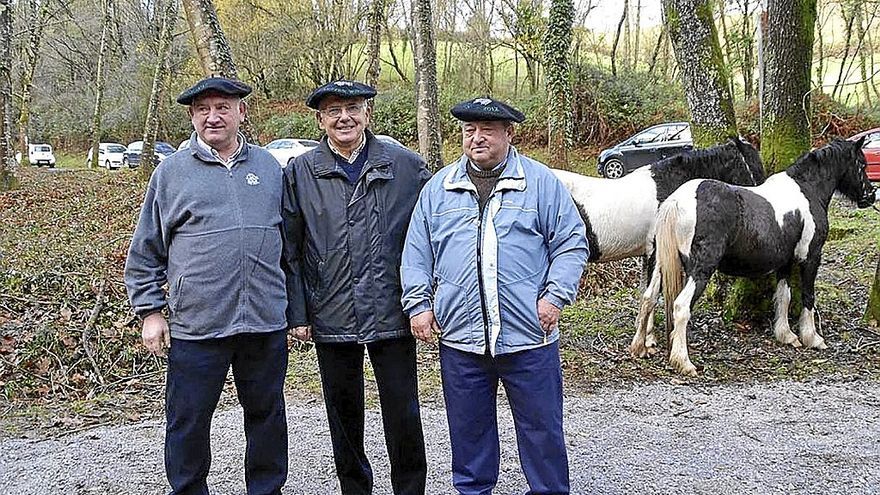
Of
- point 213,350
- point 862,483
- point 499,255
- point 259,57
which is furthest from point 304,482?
point 259,57

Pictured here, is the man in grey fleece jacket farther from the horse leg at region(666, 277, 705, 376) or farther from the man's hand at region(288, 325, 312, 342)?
the horse leg at region(666, 277, 705, 376)

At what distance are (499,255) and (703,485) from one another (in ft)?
5.82

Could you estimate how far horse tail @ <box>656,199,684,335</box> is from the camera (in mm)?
5660

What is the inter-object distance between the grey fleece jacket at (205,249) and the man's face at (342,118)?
0.40 meters

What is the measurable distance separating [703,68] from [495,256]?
4685 mm

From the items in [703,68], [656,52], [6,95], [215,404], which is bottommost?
[215,404]

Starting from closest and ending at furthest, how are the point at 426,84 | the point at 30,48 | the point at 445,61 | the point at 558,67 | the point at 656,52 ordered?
the point at 426,84
the point at 558,67
the point at 30,48
the point at 656,52
the point at 445,61

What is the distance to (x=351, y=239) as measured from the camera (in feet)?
10.2

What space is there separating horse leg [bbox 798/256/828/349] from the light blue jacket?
3.84 meters

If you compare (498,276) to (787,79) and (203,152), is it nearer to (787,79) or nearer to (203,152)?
(203,152)

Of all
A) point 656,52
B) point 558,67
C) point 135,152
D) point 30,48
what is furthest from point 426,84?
point 135,152

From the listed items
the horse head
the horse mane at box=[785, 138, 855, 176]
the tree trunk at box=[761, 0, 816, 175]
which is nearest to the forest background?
the tree trunk at box=[761, 0, 816, 175]

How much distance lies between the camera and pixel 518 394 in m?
3.07

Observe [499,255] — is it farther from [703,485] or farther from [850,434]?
[850,434]
